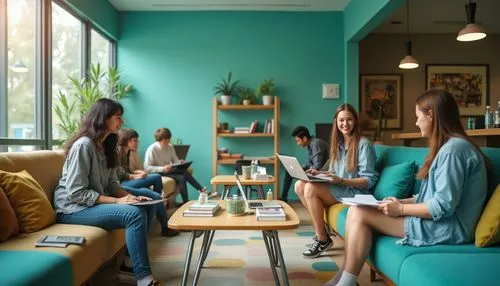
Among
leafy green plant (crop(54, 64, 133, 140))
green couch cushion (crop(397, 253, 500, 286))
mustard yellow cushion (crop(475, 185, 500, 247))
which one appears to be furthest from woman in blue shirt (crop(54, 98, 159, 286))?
leafy green plant (crop(54, 64, 133, 140))

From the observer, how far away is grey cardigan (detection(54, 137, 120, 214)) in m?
2.47

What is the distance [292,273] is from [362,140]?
1106 millimetres

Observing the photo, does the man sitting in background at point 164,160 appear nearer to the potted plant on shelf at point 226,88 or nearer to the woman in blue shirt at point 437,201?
the potted plant on shelf at point 226,88

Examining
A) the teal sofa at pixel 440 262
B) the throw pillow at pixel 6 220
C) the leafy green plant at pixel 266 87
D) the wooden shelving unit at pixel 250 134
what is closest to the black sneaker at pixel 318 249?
the teal sofa at pixel 440 262

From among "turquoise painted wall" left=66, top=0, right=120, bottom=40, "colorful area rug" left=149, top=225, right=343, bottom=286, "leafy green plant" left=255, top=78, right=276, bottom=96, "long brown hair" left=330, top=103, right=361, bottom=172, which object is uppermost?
"turquoise painted wall" left=66, top=0, right=120, bottom=40

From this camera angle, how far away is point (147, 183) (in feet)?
14.3

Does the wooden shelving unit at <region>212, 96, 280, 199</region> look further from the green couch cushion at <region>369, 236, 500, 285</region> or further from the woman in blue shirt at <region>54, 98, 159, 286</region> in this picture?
the green couch cushion at <region>369, 236, 500, 285</region>

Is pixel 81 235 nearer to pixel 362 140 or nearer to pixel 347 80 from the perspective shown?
pixel 362 140

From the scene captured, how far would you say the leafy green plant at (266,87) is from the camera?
6.20m

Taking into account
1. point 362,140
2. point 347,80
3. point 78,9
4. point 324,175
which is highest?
point 78,9

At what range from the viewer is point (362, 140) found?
3.17 m

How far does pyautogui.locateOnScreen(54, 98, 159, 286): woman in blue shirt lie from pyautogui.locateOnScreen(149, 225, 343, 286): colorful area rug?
428 millimetres

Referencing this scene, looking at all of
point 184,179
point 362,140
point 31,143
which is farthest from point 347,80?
point 31,143

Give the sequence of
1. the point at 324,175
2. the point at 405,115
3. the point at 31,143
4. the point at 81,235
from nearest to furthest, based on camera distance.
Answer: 1. the point at 81,235
2. the point at 324,175
3. the point at 31,143
4. the point at 405,115
